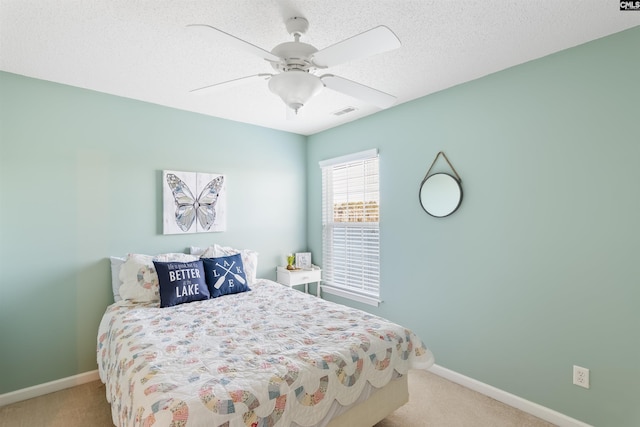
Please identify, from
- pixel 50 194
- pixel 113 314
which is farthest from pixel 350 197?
pixel 50 194

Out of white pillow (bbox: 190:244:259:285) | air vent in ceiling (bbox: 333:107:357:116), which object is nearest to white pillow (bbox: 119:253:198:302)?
white pillow (bbox: 190:244:259:285)

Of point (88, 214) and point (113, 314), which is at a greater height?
point (88, 214)

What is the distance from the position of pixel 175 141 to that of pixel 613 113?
3.55 meters

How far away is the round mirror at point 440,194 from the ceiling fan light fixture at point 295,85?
5.08 ft

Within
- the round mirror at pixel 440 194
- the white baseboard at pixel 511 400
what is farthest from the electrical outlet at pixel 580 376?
the round mirror at pixel 440 194

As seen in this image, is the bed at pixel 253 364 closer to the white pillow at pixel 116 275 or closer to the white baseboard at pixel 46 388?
the white pillow at pixel 116 275

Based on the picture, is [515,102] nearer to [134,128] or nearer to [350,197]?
[350,197]

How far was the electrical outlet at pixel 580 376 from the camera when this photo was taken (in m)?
2.04

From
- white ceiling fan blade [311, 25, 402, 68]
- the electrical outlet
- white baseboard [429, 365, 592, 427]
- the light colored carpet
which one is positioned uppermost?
white ceiling fan blade [311, 25, 402, 68]

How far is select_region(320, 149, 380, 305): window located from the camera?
350cm

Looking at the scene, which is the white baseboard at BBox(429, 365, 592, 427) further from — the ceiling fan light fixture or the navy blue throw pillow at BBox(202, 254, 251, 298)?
the ceiling fan light fixture

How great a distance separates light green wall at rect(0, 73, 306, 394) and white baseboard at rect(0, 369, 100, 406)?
0.04m

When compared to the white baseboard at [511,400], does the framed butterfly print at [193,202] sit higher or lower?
higher

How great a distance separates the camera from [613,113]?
6.48 feet
